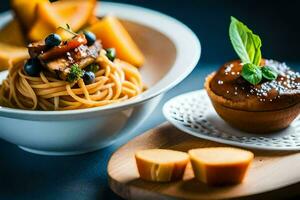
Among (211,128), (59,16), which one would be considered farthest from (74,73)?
(59,16)

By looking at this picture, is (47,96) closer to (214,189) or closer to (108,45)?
(108,45)

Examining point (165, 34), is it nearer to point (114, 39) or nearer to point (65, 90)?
point (114, 39)

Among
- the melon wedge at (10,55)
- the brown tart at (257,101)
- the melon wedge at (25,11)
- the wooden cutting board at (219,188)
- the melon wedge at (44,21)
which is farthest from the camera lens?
the melon wedge at (25,11)

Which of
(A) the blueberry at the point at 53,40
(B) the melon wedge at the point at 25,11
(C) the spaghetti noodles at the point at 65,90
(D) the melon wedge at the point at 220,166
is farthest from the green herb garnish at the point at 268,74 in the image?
(B) the melon wedge at the point at 25,11

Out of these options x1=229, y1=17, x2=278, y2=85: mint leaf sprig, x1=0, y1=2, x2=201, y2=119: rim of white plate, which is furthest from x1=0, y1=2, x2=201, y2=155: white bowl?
x1=229, y1=17, x2=278, y2=85: mint leaf sprig

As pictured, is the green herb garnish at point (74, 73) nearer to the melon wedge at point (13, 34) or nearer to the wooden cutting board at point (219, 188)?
the wooden cutting board at point (219, 188)

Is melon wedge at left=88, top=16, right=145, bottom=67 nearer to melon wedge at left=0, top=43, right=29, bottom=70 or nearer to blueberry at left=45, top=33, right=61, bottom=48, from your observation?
melon wedge at left=0, top=43, right=29, bottom=70

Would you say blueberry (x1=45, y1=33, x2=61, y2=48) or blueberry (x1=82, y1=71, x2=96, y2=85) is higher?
Answer: blueberry (x1=45, y1=33, x2=61, y2=48)
